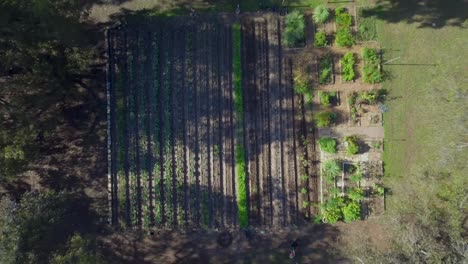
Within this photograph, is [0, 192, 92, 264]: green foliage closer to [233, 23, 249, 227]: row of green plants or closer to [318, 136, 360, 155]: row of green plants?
[233, 23, 249, 227]: row of green plants

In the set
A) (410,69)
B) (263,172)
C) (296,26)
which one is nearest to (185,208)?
(263,172)

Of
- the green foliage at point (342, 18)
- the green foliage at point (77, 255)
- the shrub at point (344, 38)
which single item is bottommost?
the green foliage at point (77, 255)

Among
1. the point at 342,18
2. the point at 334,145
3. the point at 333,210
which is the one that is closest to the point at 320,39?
the point at 342,18

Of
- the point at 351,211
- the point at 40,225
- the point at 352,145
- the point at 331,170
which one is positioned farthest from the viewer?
the point at 331,170

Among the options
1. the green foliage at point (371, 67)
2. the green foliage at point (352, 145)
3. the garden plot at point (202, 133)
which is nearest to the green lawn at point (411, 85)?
the green foliage at point (371, 67)

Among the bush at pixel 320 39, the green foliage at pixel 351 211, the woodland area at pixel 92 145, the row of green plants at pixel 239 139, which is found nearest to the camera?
the woodland area at pixel 92 145

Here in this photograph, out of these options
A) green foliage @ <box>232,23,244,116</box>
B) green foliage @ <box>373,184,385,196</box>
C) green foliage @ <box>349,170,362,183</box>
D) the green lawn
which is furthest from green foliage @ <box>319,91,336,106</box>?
green foliage @ <box>373,184,385,196</box>

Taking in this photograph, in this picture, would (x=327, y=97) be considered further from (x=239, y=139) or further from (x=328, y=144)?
(x=239, y=139)

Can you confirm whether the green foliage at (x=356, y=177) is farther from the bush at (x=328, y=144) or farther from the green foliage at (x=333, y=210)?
the bush at (x=328, y=144)
